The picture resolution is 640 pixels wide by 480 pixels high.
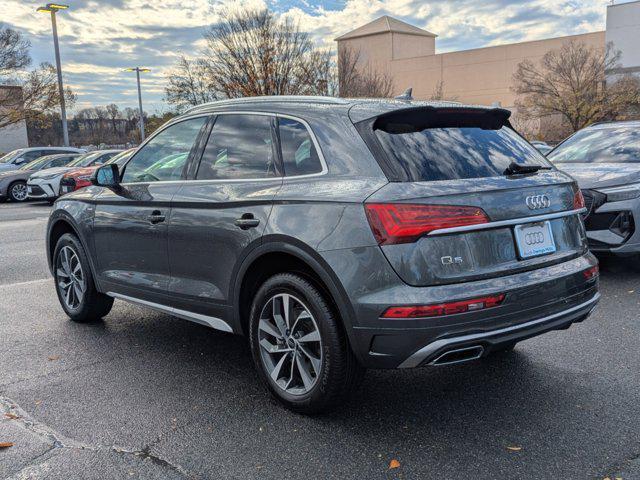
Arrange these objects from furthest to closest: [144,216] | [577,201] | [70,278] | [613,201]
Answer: [613,201] < [70,278] < [144,216] < [577,201]

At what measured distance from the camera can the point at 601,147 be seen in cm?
763

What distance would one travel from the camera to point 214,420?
3492mm

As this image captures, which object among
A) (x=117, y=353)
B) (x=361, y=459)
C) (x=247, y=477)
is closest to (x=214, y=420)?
(x=247, y=477)

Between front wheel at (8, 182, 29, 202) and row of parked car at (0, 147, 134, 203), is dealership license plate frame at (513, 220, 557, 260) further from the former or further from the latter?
front wheel at (8, 182, 29, 202)

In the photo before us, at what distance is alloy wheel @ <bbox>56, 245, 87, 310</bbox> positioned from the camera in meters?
5.38

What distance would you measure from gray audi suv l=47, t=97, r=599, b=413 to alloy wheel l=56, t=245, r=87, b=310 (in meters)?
1.27

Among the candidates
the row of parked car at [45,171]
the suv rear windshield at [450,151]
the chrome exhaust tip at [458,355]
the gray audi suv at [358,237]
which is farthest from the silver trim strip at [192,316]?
the row of parked car at [45,171]

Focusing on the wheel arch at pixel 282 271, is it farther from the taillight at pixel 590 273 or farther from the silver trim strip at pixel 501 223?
the taillight at pixel 590 273

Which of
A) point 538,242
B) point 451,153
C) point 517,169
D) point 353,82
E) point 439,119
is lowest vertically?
point 538,242

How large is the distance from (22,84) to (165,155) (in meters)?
31.8

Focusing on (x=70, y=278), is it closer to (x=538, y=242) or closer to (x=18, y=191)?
(x=538, y=242)

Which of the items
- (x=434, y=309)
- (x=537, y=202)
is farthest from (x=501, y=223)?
(x=434, y=309)

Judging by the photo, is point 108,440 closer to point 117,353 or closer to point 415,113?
point 117,353

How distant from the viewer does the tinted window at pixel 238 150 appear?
3799 millimetres
